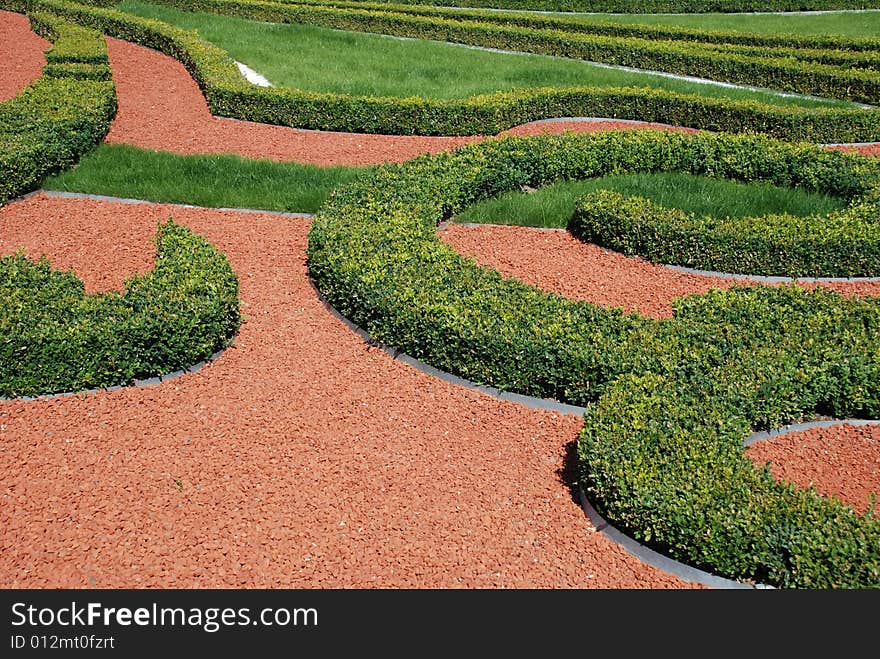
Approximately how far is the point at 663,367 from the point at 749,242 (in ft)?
10.5

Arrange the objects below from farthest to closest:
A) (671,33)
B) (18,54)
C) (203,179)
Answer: (671,33) → (18,54) → (203,179)

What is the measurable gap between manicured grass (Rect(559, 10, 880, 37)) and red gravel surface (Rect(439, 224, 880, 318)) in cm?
1762

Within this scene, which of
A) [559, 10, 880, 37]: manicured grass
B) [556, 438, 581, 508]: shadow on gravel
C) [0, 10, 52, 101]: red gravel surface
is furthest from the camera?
[559, 10, 880, 37]: manicured grass

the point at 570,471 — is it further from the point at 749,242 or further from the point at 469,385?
the point at 749,242

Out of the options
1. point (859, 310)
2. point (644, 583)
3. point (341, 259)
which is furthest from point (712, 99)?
point (644, 583)

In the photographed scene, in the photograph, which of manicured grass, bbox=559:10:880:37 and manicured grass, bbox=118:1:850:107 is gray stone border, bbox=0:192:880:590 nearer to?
manicured grass, bbox=118:1:850:107

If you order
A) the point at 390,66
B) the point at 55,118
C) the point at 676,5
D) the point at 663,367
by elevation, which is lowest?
the point at 663,367

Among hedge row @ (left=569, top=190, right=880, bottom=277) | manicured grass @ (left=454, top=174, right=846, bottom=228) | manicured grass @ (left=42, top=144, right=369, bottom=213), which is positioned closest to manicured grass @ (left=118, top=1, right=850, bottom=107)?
manicured grass @ (left=42, top=144, right=369, bottom=213)

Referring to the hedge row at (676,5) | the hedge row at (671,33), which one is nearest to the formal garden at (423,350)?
the hedge row at (671,33)

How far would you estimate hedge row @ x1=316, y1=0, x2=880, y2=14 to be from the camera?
2869 cm

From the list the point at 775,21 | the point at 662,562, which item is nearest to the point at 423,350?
the point at 662,562

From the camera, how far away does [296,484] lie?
232 inches

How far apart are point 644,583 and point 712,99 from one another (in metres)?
11.9

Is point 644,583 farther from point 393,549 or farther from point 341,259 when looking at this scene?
point 341,259
